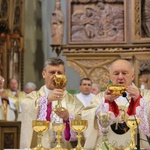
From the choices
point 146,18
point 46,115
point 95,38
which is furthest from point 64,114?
point 146,18

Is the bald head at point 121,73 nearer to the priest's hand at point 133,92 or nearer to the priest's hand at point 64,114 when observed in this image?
the priest's hand at point 133,92

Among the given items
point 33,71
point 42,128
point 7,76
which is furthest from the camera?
point 33,71

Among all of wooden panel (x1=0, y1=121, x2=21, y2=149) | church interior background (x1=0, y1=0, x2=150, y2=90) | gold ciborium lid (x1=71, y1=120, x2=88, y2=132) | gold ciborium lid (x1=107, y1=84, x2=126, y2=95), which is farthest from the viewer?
church interior background (x1=0, y1=0, x2=150, y2=90)

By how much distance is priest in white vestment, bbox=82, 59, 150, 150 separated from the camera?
446 cm

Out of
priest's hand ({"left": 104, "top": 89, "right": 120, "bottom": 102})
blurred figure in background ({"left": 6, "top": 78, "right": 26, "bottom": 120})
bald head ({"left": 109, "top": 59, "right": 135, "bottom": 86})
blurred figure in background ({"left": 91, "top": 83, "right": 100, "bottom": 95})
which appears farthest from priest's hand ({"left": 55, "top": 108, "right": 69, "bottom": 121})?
blurred figure in background ({"left": 91, "top": 83, "right": 100, "bottom": 95})

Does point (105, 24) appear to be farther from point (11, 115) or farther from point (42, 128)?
point (42, 128)

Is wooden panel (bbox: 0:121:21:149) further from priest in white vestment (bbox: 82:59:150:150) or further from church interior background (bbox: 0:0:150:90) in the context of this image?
church interior background (bbox: 0:0:150:90)

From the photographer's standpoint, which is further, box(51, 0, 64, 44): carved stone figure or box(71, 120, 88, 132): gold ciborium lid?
box(51, 0, 64, 44): carved stone figure

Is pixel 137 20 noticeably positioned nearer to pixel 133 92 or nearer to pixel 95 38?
pixel 95 38

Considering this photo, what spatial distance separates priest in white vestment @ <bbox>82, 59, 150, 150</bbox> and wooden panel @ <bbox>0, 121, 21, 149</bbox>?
2.90m

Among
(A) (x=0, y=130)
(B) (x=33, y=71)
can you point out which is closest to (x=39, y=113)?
(A) (x=0, y=130)

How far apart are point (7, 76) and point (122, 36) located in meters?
3.00

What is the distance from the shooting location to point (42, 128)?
3947mm

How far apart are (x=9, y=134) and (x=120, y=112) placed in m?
3.36
